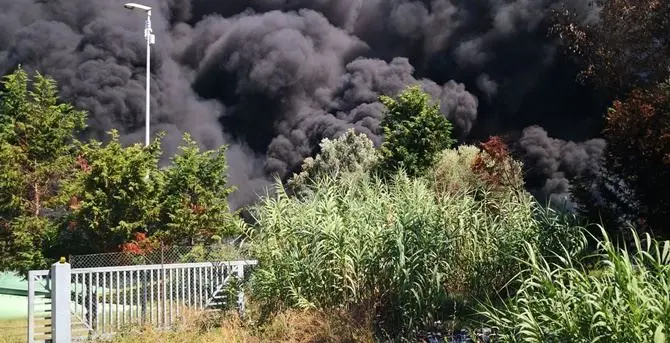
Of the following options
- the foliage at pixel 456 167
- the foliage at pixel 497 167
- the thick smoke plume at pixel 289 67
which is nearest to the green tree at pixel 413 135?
the foliage at pixel 456 167

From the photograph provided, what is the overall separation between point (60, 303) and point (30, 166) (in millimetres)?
6609

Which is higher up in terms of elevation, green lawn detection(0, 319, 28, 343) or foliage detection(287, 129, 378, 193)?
foliage detection(287, 129, 378, 193)

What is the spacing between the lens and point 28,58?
18.2 m

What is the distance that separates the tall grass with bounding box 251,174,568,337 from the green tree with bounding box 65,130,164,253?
16.7 ft

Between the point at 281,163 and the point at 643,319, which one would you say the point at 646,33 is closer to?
the point at 643,319

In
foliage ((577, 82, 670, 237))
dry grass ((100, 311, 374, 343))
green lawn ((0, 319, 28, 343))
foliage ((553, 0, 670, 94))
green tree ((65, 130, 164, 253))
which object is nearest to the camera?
foliage ((553, 0, 670, 94))

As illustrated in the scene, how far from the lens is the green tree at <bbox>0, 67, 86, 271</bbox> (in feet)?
43.8

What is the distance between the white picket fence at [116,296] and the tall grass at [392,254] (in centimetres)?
116

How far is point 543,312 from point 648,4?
287 cm

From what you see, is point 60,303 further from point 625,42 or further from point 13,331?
point 625,42

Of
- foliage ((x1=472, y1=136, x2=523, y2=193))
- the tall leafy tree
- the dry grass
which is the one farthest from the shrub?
foliage ((x1=472, y1=136, x2=523, y2=193))

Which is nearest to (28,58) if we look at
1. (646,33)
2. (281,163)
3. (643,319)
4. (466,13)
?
(281,163)

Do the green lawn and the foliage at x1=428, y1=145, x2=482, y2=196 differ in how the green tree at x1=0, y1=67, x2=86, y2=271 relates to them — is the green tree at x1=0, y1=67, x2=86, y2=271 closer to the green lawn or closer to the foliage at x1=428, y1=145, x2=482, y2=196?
the green lawn

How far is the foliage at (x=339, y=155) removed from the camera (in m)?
18.8
